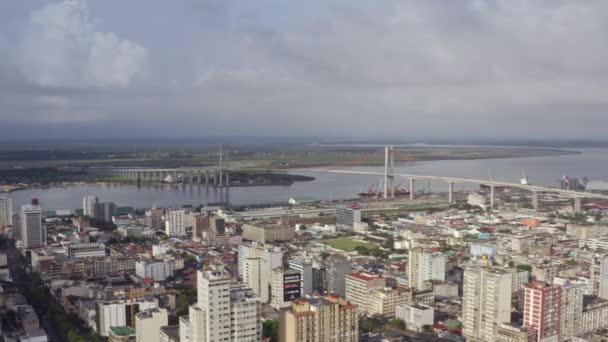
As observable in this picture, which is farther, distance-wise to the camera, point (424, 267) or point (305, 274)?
point (424, 267)

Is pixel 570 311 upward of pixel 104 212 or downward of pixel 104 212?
upward

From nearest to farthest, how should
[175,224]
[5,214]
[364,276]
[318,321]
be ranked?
1. [318,321]
2. [364,276]
3. [175,224]
4. [5,214]

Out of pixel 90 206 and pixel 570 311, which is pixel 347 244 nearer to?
pixel 570 311

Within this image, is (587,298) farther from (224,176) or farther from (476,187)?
(224,176)

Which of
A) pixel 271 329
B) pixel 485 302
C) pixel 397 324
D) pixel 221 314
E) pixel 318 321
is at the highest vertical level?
pixel 221 314

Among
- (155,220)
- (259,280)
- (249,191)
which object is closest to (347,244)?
(259,280)

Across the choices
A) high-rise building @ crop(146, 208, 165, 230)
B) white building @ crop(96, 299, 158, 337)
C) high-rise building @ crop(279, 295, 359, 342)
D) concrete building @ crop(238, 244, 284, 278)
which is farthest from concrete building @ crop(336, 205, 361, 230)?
high-rise building @ crop(279, 295, 359, 342)

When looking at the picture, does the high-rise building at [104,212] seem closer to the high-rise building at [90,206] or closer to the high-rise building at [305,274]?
the high-rise building at [90,206]

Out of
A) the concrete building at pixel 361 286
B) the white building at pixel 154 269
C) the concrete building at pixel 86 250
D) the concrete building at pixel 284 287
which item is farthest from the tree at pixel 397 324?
the concrete building at pixel 86 250

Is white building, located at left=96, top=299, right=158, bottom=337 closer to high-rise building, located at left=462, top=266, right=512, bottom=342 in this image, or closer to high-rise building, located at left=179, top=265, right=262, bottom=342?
high-rise building, located at left=179, top=265, right=262, bottom=342
